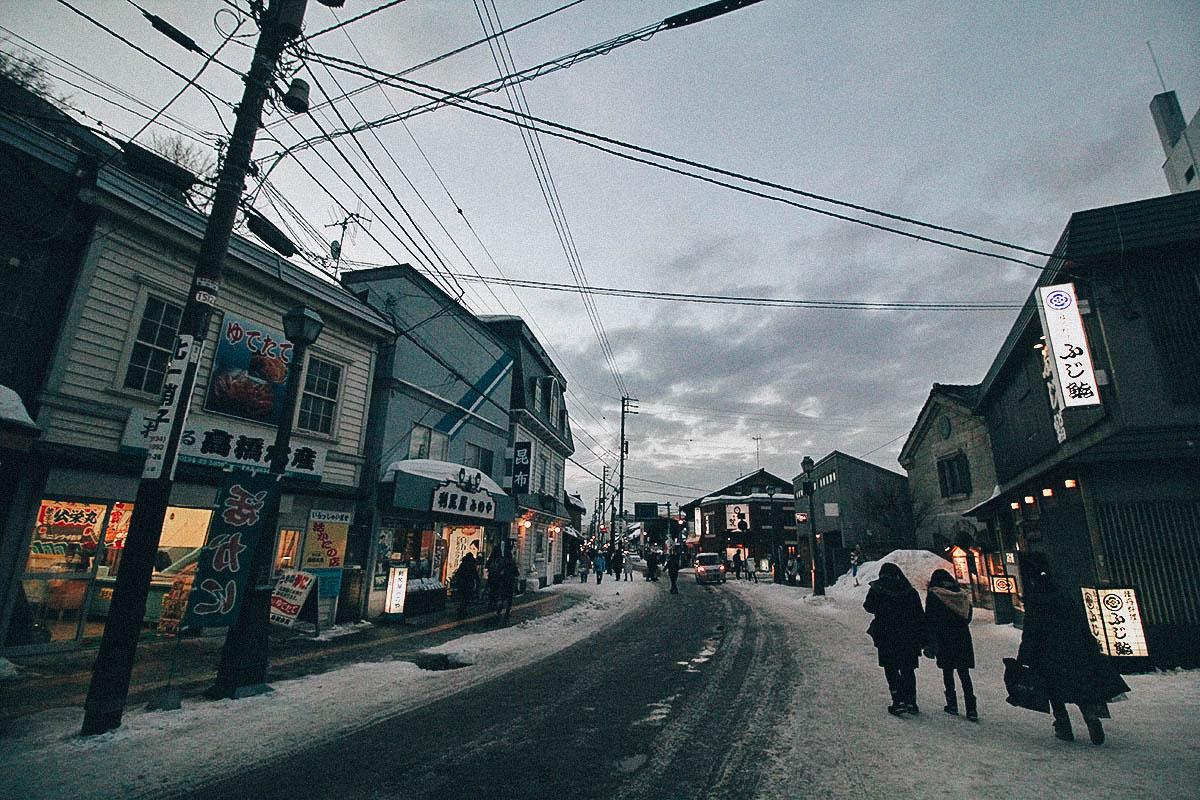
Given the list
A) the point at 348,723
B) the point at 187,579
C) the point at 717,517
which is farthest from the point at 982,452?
the point at 717,517

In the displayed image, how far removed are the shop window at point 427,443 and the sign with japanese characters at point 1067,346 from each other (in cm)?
1583

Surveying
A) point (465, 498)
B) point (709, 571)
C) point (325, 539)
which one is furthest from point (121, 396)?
point (709, 571)

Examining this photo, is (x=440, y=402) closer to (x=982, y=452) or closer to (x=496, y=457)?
(x=496, y=457)

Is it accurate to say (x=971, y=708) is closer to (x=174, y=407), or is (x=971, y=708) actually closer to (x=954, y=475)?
(x=174, y=407)

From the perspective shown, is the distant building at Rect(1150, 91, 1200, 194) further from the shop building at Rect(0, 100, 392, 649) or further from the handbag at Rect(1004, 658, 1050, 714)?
the shop building at Rect(0, 100, 392, 649)

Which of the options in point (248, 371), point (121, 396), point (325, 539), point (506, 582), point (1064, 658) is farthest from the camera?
point (506, 582)

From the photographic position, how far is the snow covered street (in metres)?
4.05

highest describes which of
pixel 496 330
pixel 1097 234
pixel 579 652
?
pixel 496 330

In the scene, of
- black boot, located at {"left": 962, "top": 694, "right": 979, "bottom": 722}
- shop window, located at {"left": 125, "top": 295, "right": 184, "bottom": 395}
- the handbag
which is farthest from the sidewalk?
the handbag

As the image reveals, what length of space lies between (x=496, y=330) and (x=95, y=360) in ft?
51.5

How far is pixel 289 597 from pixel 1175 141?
43.7 metres

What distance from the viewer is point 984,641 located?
11141 millimetres

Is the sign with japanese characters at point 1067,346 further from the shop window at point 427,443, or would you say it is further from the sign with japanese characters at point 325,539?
the sign with japanese characters at point 325,539

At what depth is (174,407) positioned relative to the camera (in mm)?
5828
